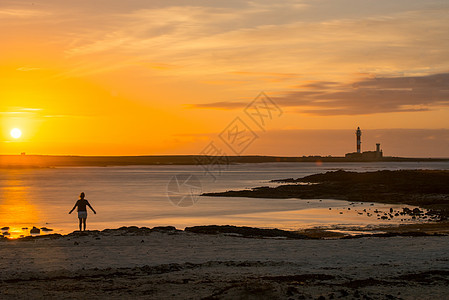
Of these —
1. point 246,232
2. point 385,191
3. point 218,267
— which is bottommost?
point 218,267

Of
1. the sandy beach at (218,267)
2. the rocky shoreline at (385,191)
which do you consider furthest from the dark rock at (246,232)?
the rocky shoreline at (385,191)

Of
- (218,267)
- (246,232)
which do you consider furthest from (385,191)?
(218,267)

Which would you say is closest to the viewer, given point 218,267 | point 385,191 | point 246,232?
point 218,267

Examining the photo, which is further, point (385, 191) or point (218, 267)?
point (385, 191)

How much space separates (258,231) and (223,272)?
998 cm

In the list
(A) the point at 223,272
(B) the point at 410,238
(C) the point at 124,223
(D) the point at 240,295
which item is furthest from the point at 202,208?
(D) the point at 240,295

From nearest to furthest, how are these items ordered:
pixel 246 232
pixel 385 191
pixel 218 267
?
pixel 218 267 < pixel 246 232 < pixel 385 191

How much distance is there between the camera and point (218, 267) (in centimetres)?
1586

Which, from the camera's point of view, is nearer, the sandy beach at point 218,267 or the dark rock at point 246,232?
the sandy beach at point 218,267

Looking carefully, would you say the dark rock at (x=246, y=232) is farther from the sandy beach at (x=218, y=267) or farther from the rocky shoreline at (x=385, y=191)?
the rocky shoreline at (x=385, y=191)

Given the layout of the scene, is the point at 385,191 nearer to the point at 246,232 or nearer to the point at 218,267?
the point at 246,232

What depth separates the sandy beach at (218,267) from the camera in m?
12.7

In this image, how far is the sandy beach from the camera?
12.7m

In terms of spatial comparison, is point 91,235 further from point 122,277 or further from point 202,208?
point 202,208
